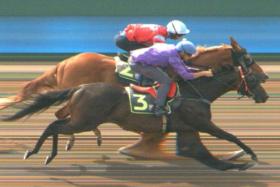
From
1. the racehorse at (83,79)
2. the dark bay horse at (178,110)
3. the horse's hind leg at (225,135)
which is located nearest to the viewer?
the dark bay horse at (178,110)

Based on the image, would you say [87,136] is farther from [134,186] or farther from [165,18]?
[165,18]

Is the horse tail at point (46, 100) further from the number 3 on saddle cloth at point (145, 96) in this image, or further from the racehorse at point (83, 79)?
the number 3 on saddle cloth at point (145, 96)

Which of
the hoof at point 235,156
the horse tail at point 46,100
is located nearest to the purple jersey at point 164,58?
the horse tail at point 46,100

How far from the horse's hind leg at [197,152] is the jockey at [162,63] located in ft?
1.41

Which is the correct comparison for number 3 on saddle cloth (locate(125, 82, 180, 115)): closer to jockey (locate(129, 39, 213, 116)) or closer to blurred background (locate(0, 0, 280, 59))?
jockey (locate(129, 39, 213, 116))

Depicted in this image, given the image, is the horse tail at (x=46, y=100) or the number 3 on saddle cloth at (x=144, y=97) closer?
the number 3 on saddle cloth at (x=144, y=97)

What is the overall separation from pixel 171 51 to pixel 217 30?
972cm

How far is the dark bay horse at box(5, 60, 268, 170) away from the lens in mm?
7574

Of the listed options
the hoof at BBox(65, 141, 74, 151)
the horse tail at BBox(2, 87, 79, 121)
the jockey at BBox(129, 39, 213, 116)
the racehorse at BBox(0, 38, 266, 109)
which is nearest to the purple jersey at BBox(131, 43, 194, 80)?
the jockey at BBox(129, 39, 213, 116)

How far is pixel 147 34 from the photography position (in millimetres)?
8375

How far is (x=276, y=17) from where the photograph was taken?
740 inches

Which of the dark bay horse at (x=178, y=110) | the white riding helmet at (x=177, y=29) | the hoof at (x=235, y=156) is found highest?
the white riding helmet at (x=177, y=29)

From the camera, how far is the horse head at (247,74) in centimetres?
779

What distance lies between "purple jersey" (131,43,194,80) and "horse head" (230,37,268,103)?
530mm
